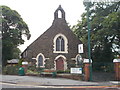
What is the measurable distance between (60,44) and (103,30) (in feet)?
29.9

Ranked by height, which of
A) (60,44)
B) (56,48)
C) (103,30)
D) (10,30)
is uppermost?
(10,30)

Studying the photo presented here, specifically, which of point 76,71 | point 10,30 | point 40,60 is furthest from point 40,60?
point 76,71

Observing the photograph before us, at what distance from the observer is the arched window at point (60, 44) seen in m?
33.2

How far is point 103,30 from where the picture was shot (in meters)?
26.6

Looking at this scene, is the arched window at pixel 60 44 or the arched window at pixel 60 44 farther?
the arched window at pixel 60 44

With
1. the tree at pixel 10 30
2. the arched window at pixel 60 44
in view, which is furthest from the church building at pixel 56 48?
the tree at pixel 10 30

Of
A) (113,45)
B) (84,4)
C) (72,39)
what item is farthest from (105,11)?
(72,39)

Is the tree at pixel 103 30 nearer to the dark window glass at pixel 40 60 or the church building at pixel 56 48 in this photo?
the church building at pixel 56 48

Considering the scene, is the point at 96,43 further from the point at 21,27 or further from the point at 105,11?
the point at 21,27

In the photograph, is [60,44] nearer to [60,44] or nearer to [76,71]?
[60,44]

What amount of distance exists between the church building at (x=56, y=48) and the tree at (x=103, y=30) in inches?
97.3

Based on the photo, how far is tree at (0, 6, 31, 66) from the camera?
3444cm

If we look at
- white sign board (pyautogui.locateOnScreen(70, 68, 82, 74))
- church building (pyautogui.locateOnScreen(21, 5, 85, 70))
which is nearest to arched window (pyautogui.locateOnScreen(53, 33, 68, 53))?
church building (pyautogui.locateOnScreen(21, 5, 85, 70))

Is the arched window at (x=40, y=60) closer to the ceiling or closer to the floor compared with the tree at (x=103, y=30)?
closer to the floor
